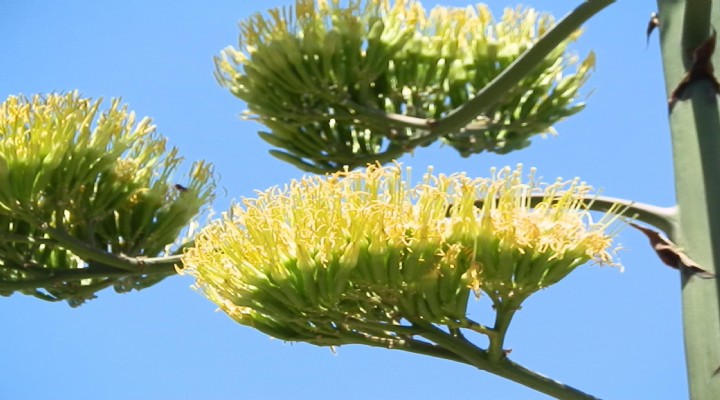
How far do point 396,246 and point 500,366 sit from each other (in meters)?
0.26

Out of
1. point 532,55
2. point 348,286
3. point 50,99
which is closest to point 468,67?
point 532,55

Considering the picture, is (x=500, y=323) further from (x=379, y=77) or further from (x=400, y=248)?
(x=379, y=77)

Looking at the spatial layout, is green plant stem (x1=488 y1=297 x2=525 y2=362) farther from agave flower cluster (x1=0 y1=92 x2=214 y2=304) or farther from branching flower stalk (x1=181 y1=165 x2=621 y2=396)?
agave flower cluster (x1=0 y1=92 x2=214 y2=304)

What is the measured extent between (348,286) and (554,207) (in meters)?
0.31

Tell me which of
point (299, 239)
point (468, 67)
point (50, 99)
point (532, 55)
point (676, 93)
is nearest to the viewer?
point (299, 239)

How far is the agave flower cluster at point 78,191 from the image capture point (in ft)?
7.14

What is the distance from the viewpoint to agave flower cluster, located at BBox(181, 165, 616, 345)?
1.46 m

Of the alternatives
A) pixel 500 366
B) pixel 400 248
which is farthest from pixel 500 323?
pixel 400 248

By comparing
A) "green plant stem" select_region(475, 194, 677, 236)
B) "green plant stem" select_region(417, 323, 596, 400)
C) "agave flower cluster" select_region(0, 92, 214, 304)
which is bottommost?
"green plant stem" select_region(417, 323, 596, 400)

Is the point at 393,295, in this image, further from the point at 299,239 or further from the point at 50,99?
the point at 50,99

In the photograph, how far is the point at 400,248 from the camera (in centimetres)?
146

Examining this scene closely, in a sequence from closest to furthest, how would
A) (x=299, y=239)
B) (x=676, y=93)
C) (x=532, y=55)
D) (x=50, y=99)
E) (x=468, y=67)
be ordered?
(x=299, y=239), (x=676, y=93), (x=532, y=55), (x=50, y=99), (x=468, y=67)

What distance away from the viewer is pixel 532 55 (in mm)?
1932

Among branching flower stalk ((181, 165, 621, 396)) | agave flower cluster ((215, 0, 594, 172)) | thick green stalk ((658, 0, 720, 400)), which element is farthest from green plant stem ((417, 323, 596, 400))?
agave flower cluster ((215, 0, 594, 172))
